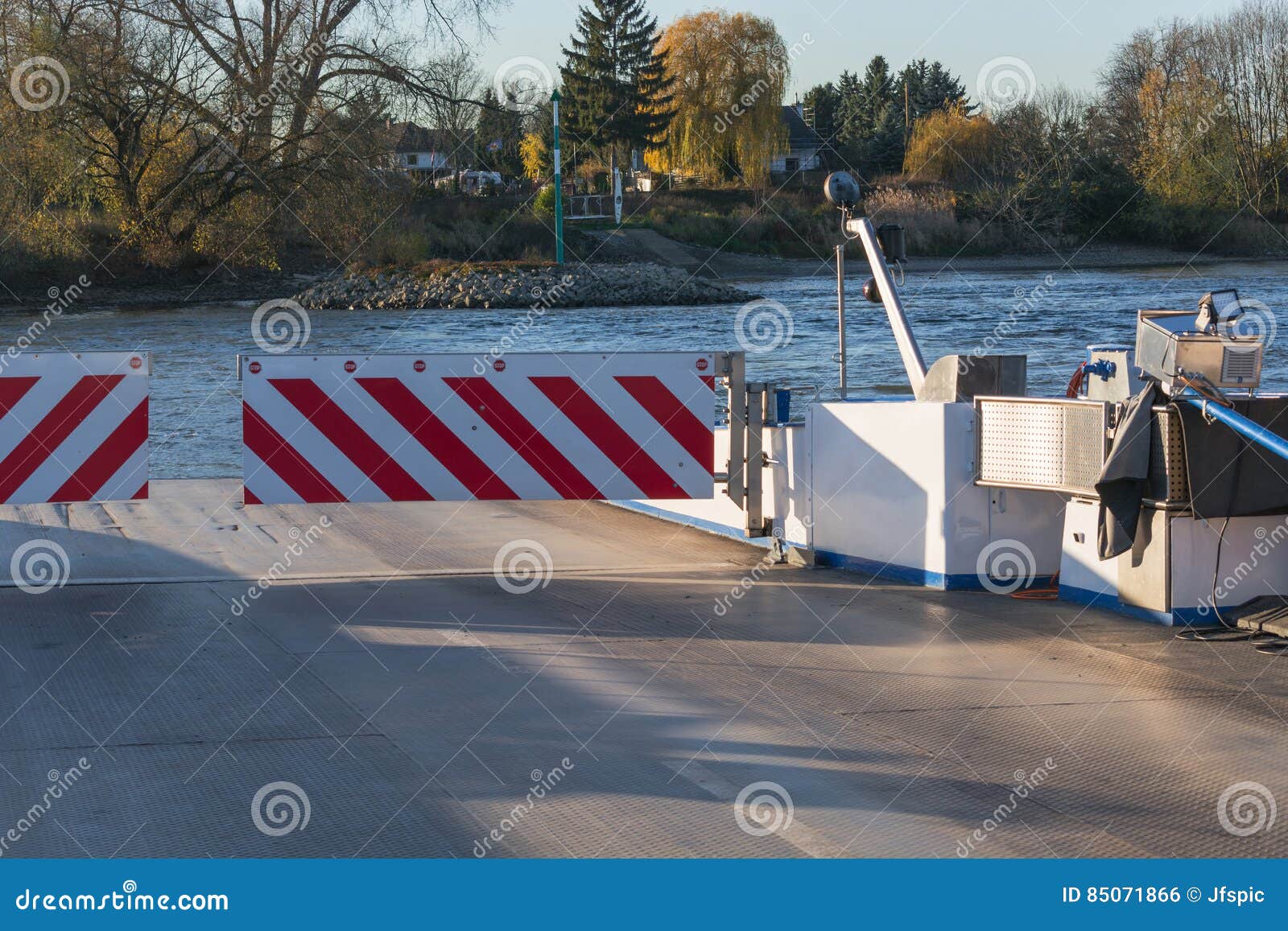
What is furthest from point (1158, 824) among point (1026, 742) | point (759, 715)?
point (759, 715)

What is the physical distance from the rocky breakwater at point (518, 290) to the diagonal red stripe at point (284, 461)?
52038 mm

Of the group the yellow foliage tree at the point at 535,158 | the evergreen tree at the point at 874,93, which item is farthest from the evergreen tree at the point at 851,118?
the yellow foliage tree at the point at 535,158

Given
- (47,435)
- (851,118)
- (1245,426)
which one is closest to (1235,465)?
(1245,426)

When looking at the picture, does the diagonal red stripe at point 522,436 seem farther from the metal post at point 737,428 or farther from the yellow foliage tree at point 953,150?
the yellow foliage tree at point 953,150

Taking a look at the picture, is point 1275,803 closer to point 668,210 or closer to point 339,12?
point 339,12

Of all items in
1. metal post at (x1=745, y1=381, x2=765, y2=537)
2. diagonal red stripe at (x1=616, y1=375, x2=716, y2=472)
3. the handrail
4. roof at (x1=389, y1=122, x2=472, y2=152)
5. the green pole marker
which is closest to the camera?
the handrail

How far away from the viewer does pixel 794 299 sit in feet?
193

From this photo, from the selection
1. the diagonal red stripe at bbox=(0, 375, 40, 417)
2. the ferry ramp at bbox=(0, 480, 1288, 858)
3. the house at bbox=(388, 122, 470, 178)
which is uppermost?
the house at bbox=(388, 122, 470, 178)

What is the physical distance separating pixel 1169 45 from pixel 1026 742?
222 ft

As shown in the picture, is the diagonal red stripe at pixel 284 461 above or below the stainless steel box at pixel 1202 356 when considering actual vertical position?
below

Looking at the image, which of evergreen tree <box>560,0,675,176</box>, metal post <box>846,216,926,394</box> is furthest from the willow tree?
metal post <box>846,216,926,394</box>

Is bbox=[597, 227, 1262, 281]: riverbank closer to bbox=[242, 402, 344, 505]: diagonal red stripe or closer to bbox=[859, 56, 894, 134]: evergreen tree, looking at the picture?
bbox=[859, 56, 894, 134]: evergreen tree

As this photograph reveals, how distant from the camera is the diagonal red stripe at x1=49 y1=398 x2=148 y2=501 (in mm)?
8820

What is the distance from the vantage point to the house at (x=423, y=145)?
2325 inches
